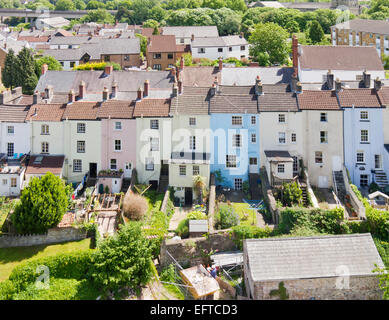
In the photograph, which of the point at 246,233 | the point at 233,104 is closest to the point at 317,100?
the point at 233,104

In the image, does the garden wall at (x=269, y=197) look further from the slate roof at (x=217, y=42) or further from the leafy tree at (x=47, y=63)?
the slate roof at (x=217, y=42)

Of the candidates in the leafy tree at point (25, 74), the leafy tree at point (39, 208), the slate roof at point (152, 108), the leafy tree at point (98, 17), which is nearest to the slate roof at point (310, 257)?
the leafy tree at point (39, 208)

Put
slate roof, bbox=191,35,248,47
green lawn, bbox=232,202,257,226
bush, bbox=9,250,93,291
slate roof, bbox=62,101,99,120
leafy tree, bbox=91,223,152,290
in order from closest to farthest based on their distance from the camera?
leafy tree, bbox=91,223,152,290 → bush, bbox=9,250,93,291 → green lawn, bbox=232,202,257,226 → slate roof, bbox=62,101,99,120 → slate roof, bbox=191,35,248,47

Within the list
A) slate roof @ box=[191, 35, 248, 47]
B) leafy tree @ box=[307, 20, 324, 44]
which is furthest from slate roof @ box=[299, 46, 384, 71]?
leafy tree @ box=[307, 20, 324, 44]

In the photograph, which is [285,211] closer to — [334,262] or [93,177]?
[334,262]

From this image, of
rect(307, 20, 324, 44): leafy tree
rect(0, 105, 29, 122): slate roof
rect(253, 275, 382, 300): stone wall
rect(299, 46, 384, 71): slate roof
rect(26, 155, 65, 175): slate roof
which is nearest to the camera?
rect(253, 275, 382, 300): stone wall

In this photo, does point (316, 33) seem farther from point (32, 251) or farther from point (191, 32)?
point (32, 251)

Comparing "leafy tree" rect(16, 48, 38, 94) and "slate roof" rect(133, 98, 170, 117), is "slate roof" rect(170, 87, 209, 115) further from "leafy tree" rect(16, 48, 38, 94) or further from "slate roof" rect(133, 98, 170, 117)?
"leafy tree" rect(16, 48, 38, 94)
